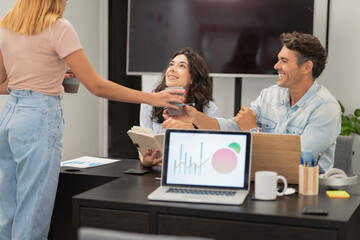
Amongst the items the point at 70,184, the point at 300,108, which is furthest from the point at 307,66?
the point at 70,184

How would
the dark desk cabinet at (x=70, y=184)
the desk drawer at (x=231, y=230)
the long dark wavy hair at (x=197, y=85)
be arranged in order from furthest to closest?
the long dark wavy hair at (x=197, y=85) < the dark desk cabinet at (x=70, y=184) < the desk drawer at (x=231, y=230)

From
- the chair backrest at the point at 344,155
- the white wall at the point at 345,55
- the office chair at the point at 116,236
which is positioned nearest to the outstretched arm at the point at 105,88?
the chair backrest at the point at 344,155

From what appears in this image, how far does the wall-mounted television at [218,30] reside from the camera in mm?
4387

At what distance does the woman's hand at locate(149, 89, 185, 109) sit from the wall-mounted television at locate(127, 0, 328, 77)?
2.07 m

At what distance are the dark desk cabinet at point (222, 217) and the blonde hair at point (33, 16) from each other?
73 cm

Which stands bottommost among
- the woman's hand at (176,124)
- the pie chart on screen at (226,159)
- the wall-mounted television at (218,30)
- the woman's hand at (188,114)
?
the pie chart on screen at (226,159)

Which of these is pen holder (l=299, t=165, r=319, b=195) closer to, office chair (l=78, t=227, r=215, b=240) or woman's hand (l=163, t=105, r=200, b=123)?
woman's hand (l=163, t=105, r=200, b=123)

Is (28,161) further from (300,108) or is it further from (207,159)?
(300,108)

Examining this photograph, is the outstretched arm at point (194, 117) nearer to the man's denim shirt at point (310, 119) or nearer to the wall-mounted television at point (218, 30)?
the man's denim shirt at point (310, 119)

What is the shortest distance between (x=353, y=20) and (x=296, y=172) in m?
2.71

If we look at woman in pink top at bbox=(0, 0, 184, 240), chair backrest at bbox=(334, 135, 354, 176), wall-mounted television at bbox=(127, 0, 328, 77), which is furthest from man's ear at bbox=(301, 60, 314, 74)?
wall-mounted television at bbox=(127, 0, 328, 77)

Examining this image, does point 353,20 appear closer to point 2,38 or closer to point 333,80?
point 333,80

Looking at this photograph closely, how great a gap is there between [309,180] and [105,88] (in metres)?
0.98

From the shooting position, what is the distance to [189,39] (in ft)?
15.3
